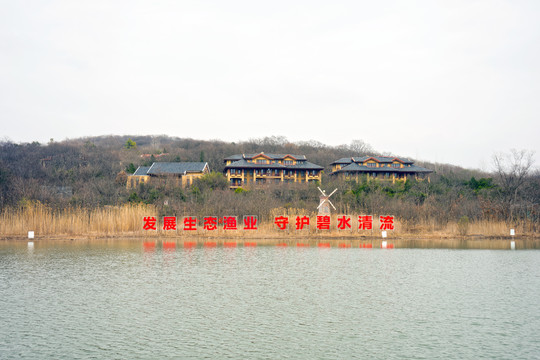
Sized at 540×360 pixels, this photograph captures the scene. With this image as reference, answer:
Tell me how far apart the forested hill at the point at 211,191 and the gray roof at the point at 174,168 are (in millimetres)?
3186

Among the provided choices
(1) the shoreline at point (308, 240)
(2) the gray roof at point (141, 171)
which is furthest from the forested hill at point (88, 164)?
(1) the shoreline at point (308, 240)

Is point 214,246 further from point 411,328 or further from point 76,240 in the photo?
point 411,328

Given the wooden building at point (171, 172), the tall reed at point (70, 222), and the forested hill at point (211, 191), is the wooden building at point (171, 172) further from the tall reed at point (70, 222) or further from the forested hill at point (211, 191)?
the tall reed at point (70, 222)

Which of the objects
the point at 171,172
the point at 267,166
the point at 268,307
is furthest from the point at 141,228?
the point at 267,166

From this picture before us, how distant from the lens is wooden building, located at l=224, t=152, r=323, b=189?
171 feet

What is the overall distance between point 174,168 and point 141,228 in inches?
1072

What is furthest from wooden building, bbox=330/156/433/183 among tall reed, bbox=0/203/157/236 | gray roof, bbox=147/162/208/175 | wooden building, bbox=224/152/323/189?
tall reed, bbox=0/203/157/236

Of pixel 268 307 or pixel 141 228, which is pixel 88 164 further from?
pixel 268 307

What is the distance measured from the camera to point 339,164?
5822cm

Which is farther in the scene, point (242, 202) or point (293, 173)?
point (293, 173)

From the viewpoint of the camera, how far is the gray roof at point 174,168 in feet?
165

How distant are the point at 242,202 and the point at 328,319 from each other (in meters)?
19.6

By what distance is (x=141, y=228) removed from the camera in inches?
991

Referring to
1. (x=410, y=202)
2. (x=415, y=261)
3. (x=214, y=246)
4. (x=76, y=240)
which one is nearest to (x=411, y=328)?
(x=415, y=261)
